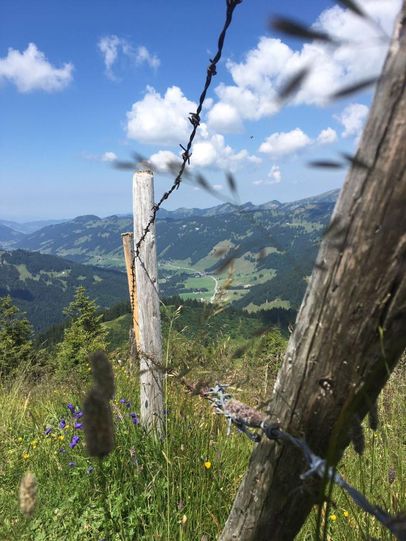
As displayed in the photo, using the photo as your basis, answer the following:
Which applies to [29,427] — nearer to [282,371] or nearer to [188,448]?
[188,448]

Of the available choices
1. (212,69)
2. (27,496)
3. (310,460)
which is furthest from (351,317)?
(212,69)

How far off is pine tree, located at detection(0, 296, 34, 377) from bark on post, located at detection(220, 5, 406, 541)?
36.2 meters

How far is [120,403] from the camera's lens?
12.2ft

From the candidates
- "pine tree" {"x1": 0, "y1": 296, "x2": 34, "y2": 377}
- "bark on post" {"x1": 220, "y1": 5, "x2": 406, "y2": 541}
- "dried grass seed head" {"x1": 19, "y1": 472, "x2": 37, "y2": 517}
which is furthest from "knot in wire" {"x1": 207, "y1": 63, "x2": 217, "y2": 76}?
"pine tree" {"x1": 0, "y1": 296, "x2": 34, "y2": 377}

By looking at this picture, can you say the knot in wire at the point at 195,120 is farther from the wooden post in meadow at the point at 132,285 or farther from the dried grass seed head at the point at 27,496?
the wooden post in meadow at the point at 132,285

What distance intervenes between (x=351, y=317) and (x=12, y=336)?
39.2 metres

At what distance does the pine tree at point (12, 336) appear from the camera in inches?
1366

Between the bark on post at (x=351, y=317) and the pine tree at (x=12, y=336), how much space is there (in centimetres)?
3620

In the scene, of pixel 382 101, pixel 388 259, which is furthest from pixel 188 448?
pixel 382 101

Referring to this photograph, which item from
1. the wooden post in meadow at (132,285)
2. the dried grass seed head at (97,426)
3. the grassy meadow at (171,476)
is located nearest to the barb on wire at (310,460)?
the dried grass seed head at (97,426)

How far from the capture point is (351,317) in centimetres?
87

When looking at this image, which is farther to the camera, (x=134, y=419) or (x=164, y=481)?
(x=134, y=419)

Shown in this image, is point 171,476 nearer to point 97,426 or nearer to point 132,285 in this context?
point 97,426

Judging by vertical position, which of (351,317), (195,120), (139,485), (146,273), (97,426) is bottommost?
(139,485)
